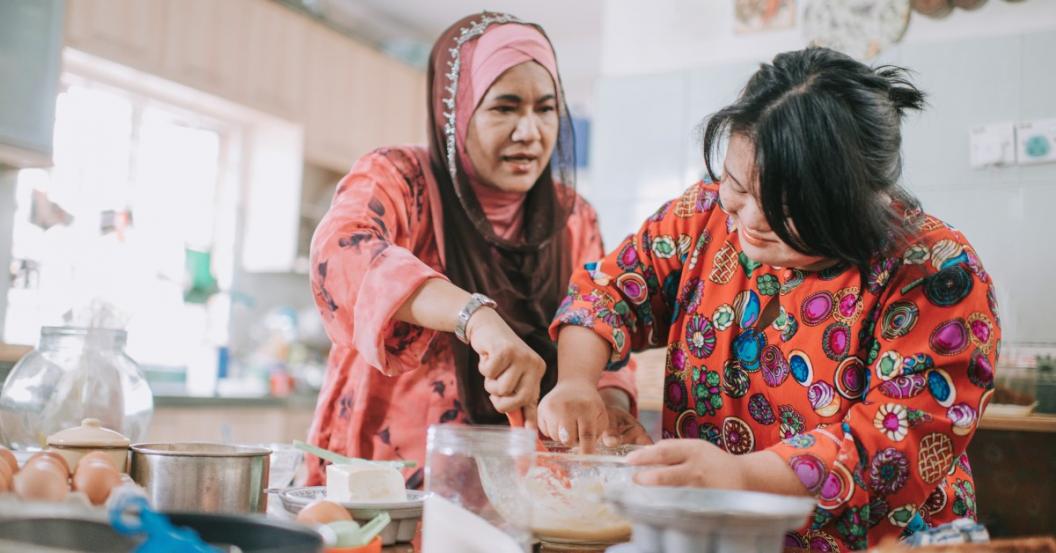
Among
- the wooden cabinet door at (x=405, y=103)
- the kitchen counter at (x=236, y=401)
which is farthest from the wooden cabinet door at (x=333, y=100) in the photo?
the kitchen counter at (x=236, y=401)

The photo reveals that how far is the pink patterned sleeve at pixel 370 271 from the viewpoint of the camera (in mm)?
1214

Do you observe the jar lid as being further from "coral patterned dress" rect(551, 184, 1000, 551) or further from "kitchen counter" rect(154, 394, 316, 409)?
"kitchen counter" rect(154, 394, 316, 409)

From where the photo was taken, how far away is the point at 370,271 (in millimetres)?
1238

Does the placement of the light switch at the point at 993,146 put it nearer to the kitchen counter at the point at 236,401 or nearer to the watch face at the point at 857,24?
the watch face at the point at 857,24

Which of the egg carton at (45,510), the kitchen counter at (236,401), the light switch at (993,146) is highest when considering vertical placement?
the light switch at (993,146)

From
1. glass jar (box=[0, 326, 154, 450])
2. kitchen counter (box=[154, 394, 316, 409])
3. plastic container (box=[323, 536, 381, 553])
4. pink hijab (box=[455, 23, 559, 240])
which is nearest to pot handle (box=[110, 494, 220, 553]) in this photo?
plastic container (box=[323, 536, 381, 553])

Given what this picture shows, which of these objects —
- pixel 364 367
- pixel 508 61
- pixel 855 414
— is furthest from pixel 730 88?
pixel 855 414

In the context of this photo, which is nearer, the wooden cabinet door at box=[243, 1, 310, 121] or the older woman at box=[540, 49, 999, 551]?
the older woman at box=[540, 49, 999, 551]

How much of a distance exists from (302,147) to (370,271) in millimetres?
4076

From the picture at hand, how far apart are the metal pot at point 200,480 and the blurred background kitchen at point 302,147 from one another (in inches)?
34.5

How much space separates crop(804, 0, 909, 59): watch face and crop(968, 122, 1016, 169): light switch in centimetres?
47

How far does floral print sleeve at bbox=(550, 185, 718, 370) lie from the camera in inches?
51.1

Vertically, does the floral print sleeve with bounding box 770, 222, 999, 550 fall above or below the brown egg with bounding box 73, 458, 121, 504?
above

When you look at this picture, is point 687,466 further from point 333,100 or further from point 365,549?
point 333,100
